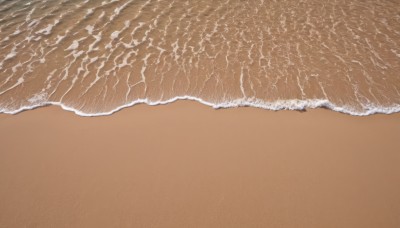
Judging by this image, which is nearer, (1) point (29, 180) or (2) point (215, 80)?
(1) point (29, 180)

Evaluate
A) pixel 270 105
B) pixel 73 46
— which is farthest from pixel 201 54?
pixel 73 46

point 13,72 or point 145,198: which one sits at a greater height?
point 13,72

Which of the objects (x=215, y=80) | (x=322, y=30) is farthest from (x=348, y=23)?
(x=215, y=80)

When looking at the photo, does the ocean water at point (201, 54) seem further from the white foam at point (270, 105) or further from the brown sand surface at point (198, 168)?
the brown sand surface at point (198, 168)

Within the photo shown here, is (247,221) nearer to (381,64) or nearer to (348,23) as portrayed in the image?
(381,64)

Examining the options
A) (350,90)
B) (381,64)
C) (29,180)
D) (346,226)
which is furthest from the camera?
(381,64)

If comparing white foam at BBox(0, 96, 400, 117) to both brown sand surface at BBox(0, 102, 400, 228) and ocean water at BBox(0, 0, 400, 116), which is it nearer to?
ocean water at BBox(0, 0, 400, 116)

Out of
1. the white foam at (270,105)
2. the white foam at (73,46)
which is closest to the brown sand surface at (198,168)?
the white foam at (270,105)
